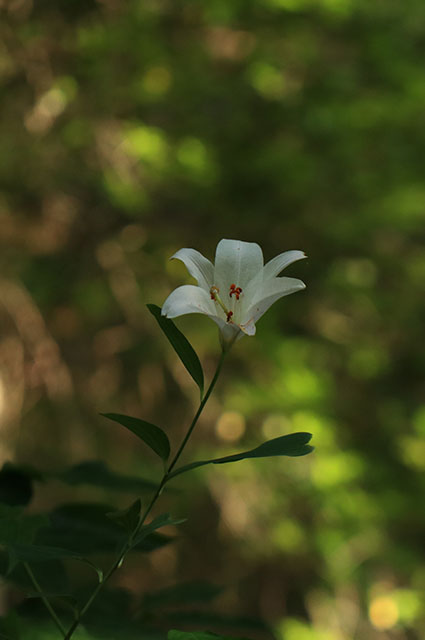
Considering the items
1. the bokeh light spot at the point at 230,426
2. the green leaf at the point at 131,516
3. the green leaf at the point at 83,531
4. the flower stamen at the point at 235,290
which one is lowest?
the green leaf at the point at 131,516

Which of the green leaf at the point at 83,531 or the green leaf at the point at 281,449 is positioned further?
the green leaf at the point at 83,531

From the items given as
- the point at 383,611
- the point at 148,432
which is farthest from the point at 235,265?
the point at 383,611

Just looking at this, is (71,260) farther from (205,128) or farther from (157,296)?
(205,128)

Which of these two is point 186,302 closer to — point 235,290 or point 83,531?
point 235,290

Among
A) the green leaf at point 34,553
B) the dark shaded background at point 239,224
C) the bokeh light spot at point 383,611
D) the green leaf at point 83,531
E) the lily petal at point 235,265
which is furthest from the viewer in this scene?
the bokeh light spot at point 383,611

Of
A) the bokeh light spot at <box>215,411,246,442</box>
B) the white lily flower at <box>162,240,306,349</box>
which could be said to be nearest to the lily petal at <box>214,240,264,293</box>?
the white lily flower at <box>162,240,306,349</box>

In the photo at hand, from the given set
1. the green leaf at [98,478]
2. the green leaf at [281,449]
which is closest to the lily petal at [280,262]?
the green leaf at [281,449]

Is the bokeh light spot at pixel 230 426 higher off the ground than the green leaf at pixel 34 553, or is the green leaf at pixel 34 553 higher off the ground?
the bokeh light spot at pixel 230 426

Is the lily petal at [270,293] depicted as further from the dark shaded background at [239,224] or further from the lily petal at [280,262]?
the dark shaded background at [239,224]

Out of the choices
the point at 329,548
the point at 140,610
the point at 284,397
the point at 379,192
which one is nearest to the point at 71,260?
the point at 284,397
